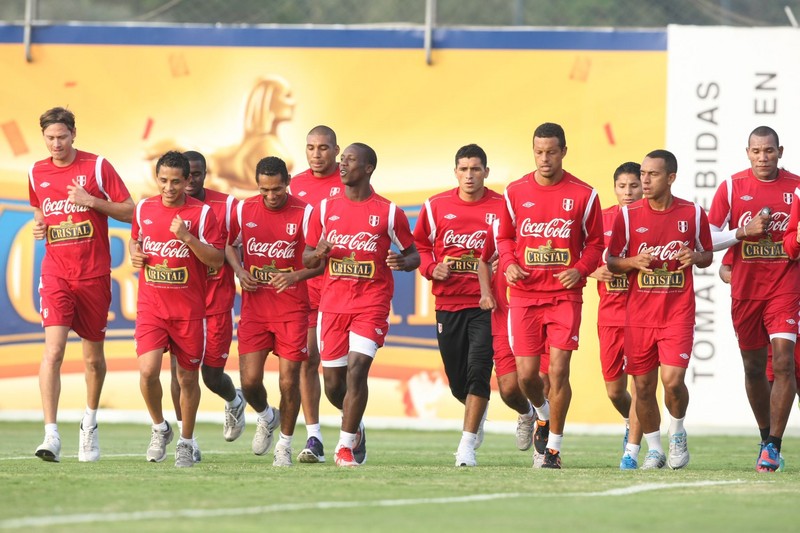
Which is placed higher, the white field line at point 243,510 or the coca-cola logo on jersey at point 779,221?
the coca-cola logo on jersey at point 779,221

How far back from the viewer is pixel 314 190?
1115 cm

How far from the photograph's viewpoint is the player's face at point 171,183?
9.67 m

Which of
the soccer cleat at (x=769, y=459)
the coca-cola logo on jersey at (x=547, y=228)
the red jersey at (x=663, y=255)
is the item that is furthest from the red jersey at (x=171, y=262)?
the soccer cleat at (x=769, y=459)

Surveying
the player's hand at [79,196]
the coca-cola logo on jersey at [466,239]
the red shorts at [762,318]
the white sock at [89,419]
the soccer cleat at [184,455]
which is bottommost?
the soccer cleat at [184,455]

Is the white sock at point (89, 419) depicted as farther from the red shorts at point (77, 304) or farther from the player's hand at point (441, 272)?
the player's hand at point (441, 272)

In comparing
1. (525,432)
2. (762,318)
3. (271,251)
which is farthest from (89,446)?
(762,318)

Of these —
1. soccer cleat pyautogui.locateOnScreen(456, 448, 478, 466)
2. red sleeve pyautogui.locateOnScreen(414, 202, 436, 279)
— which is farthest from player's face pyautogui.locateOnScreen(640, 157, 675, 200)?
soccer cleat pyautogui.locateOnScreen(456, 448, 478, 466)

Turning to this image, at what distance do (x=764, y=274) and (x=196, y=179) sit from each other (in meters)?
4.45

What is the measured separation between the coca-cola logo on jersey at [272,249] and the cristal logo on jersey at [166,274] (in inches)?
24.1

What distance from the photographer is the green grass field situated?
6.00 meters

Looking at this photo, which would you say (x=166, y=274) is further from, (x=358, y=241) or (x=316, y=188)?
(x=316, y=188)

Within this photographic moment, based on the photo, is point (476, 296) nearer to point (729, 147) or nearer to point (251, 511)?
point (251, 511)

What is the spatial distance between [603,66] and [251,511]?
10019 millimetres

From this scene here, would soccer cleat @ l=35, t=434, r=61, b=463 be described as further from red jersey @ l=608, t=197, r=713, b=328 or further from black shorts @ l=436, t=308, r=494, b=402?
red jersey @ l=608, t=197, r=713, b=328
